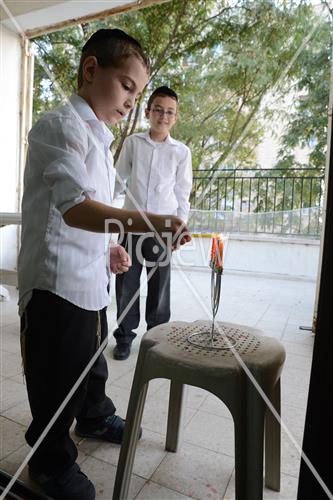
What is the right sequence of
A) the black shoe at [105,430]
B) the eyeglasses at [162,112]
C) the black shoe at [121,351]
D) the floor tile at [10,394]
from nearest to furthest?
the black shoe at [105,430] → the floor tile at [10,394] → the black shoe at [121,351] → the eyeglasses at [162,112]

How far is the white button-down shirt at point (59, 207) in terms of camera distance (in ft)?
2.71

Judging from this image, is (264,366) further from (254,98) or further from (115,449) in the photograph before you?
(254,98)

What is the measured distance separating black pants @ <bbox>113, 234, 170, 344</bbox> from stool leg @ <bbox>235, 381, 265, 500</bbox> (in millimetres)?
1376

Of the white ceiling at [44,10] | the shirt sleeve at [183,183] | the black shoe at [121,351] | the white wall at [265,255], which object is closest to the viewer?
the black shoe at [121,351]

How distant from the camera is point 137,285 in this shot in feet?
7.08

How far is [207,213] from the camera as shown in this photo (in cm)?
553

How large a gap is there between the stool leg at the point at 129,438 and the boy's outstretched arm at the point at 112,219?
1.18 feet

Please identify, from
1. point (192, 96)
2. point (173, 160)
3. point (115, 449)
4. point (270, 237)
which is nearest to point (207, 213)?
point (270, 237)

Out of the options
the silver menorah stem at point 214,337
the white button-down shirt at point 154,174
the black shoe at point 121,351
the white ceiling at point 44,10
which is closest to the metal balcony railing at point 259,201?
the white ceiling at point 44,10

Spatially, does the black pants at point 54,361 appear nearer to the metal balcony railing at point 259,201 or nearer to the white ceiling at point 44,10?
the white ceiling at point 44,10

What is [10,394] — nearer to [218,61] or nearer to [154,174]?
[154,174]

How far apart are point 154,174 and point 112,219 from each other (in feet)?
4.57

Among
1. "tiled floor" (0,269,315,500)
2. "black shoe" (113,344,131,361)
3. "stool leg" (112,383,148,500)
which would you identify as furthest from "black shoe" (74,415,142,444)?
"black shoe" (113,344,131,361)

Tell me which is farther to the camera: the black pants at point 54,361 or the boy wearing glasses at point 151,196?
the boy wearing glasses at point 151,196
